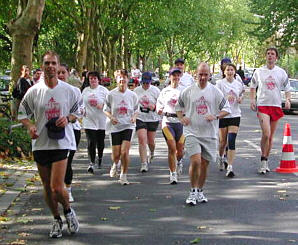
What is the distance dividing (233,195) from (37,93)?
12.2 ft

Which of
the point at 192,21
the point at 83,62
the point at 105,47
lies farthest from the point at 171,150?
the point at 192,21

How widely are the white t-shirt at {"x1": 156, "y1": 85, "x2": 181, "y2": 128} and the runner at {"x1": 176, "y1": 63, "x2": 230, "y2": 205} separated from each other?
81.8 inches

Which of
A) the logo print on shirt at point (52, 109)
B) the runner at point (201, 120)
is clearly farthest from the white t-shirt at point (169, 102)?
the logo print on shirt at point (52, 109)

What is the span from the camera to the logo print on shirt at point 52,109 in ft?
22.0

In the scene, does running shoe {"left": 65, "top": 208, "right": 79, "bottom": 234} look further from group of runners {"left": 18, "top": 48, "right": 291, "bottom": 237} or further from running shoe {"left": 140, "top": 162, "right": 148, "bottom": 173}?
running shoe {"left": 140, "top": 162, "right": 148, "bottom": 173}

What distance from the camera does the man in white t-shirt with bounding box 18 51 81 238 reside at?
6.66 meters

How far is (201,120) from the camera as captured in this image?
8375 millimetres

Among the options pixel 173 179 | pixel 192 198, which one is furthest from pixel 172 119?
pixel 192 198

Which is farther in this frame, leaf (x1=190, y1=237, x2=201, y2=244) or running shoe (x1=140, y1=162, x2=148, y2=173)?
running shoe (x1=140, y1=162, x2=148, y2=173)

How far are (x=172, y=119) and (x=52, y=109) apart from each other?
4.11 metres

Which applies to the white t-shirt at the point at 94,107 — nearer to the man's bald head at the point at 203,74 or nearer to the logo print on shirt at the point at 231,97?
the logo print on shirt at the point at 231,97

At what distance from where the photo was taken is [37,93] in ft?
22.2

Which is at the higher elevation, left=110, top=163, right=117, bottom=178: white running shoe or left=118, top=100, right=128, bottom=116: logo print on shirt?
left=118, top=100, right=128, bottom=116: logo print on shirt

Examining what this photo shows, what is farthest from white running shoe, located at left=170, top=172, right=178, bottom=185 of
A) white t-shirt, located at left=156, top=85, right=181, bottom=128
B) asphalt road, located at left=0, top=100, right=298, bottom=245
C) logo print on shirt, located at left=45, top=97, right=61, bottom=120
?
logo print on shirt, located at left=45, top=97, right=61, bottom=120
